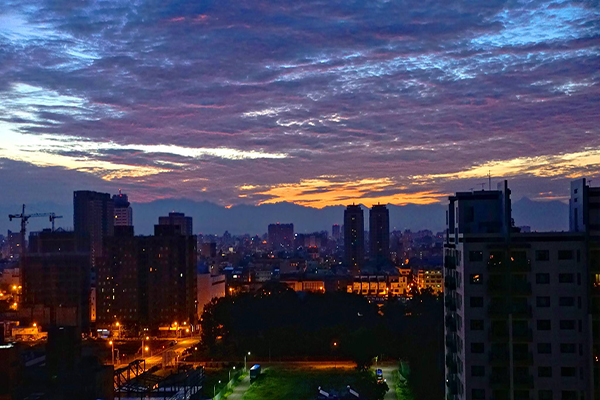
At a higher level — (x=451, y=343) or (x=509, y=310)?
(x=509, y=310)

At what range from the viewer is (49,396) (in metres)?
13.9

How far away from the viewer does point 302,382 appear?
22.5 metres

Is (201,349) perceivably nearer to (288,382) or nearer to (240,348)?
(240,348)

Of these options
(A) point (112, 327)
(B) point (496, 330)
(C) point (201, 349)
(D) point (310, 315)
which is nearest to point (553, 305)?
(B) point (496, 330)

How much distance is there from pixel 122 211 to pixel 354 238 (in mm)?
32293

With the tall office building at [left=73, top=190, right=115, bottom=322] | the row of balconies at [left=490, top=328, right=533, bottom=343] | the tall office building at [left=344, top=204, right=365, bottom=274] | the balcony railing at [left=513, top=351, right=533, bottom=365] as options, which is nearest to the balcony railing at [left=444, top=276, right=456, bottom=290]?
the row of balconies at [left=490, top=328, right=533, bottom=343]

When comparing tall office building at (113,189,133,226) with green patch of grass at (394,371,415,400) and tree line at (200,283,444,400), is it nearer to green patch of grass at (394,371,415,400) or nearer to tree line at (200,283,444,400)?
tree line at (200,283,444,400)

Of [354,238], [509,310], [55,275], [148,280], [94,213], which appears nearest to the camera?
[509,310]

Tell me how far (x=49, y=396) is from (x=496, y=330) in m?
8.89

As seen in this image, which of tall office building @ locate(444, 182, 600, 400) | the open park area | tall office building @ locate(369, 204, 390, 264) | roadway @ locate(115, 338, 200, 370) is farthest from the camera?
tall office building @ locate(369, 204, 390, 264)

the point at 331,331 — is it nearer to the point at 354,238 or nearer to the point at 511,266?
the point at 511,266

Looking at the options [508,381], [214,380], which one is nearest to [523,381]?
[508,381]

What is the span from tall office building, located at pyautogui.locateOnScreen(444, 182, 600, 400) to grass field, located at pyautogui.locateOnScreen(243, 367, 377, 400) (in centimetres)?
791

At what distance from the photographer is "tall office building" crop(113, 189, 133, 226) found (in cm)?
9394
